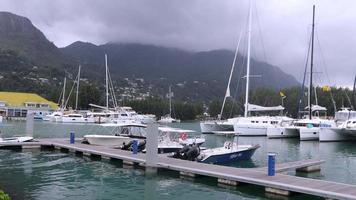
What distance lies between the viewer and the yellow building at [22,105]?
4936 inches

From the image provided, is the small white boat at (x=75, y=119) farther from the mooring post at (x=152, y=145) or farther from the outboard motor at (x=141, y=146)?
the mooring post at (x=152, y=145)

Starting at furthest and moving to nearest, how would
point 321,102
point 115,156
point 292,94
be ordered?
1. point 292,94
2. point 321,102
3. point 115,156

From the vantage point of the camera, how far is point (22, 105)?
422ft

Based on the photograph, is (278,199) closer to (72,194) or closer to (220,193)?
(220,193)

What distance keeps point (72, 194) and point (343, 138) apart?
1842 inches

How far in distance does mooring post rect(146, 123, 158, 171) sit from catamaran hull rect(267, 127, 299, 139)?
3875cm

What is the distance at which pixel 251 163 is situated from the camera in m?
31.8

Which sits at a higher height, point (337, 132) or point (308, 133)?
point (337, 132)

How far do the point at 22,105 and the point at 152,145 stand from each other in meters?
113

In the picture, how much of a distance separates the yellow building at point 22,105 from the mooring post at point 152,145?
4079 inches

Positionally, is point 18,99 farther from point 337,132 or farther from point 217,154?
point 217,154

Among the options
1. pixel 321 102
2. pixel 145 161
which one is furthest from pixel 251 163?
pixel 321 102

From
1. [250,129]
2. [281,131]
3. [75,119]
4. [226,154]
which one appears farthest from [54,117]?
[226,154]

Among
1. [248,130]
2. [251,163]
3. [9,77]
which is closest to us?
[251,163]
